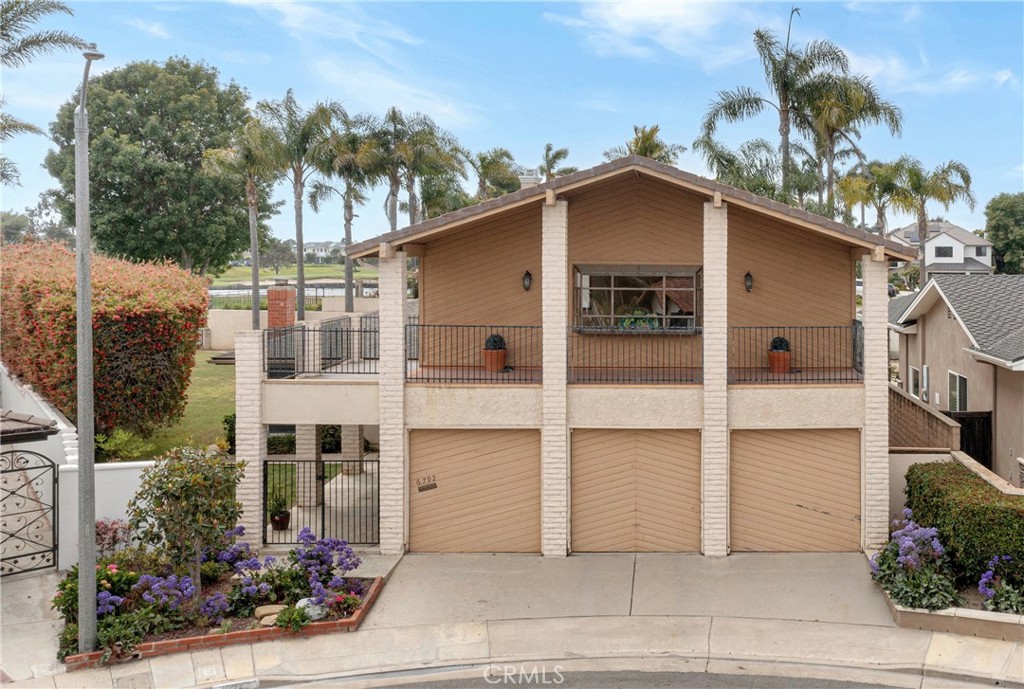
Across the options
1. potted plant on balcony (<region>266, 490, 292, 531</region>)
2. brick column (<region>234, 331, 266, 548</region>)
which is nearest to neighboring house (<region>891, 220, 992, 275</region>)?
potted plant on balcony (<region>266, 490, 292, 531</region>)

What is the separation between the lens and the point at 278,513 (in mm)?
16516

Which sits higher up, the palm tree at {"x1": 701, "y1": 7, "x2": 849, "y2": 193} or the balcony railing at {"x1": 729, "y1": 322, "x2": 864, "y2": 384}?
the palm tree at {"x1": 701, "y1": 7, "x2": 849, "y2": 193}

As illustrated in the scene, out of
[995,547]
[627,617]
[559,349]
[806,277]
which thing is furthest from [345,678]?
[806,277]

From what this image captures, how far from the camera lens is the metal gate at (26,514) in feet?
45.4

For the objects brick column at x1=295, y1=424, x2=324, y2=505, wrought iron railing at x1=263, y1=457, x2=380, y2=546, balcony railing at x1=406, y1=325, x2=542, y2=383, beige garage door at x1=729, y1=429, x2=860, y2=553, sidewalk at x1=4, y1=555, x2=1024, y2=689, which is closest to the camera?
sidewalk at x1=4, y1=555, x2=1024, y2=689

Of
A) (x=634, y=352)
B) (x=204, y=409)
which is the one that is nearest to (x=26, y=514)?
(x=634, y=352)

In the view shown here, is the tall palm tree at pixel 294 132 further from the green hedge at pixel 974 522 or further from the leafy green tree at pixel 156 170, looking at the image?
the green hedge at pixel 974 522

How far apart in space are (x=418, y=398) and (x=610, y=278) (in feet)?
15.4

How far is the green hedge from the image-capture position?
1220 centimetres

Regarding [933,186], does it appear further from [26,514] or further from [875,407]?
[26,514]

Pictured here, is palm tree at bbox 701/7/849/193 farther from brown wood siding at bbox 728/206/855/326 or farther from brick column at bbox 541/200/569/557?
brick column at bbox 541/200/569/557

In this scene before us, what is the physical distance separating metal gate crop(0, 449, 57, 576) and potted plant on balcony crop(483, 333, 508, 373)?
25.4 feet

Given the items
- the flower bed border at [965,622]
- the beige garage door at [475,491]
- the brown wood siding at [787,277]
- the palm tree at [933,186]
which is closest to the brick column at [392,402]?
the beige garage door at [475,491]

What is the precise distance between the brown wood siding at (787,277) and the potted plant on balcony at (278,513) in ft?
31.4
